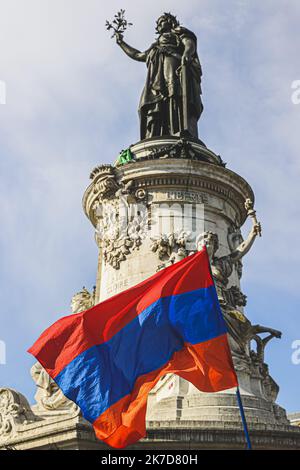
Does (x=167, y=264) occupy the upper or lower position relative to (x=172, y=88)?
lower

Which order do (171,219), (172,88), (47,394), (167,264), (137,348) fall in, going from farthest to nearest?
(172,88), (171,219), (167,264), (47,394), (137,348)

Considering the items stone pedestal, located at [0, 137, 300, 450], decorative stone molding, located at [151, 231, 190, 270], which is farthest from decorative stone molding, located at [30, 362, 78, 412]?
decorative stone molding, located at [151, 231, 190, 270]

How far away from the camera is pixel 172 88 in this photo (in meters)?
22.9

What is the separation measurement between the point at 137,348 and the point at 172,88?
13.0 m

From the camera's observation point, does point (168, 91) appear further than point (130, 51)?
No

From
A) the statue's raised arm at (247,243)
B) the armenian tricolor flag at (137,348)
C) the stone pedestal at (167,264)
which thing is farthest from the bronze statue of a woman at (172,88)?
the armenian tricolor flag at (137,348)

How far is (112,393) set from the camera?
11.2m

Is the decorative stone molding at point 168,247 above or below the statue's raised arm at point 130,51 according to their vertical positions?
below

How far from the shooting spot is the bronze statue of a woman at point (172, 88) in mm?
22703

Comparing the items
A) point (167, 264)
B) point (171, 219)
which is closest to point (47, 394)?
point (167, 264)

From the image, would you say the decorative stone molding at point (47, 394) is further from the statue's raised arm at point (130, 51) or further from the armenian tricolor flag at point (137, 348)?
the statue's raised arm at point (130, 51)

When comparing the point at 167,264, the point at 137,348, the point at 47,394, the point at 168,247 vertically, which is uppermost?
the point at 168,247

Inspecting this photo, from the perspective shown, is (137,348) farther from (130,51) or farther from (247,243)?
(130,51)
